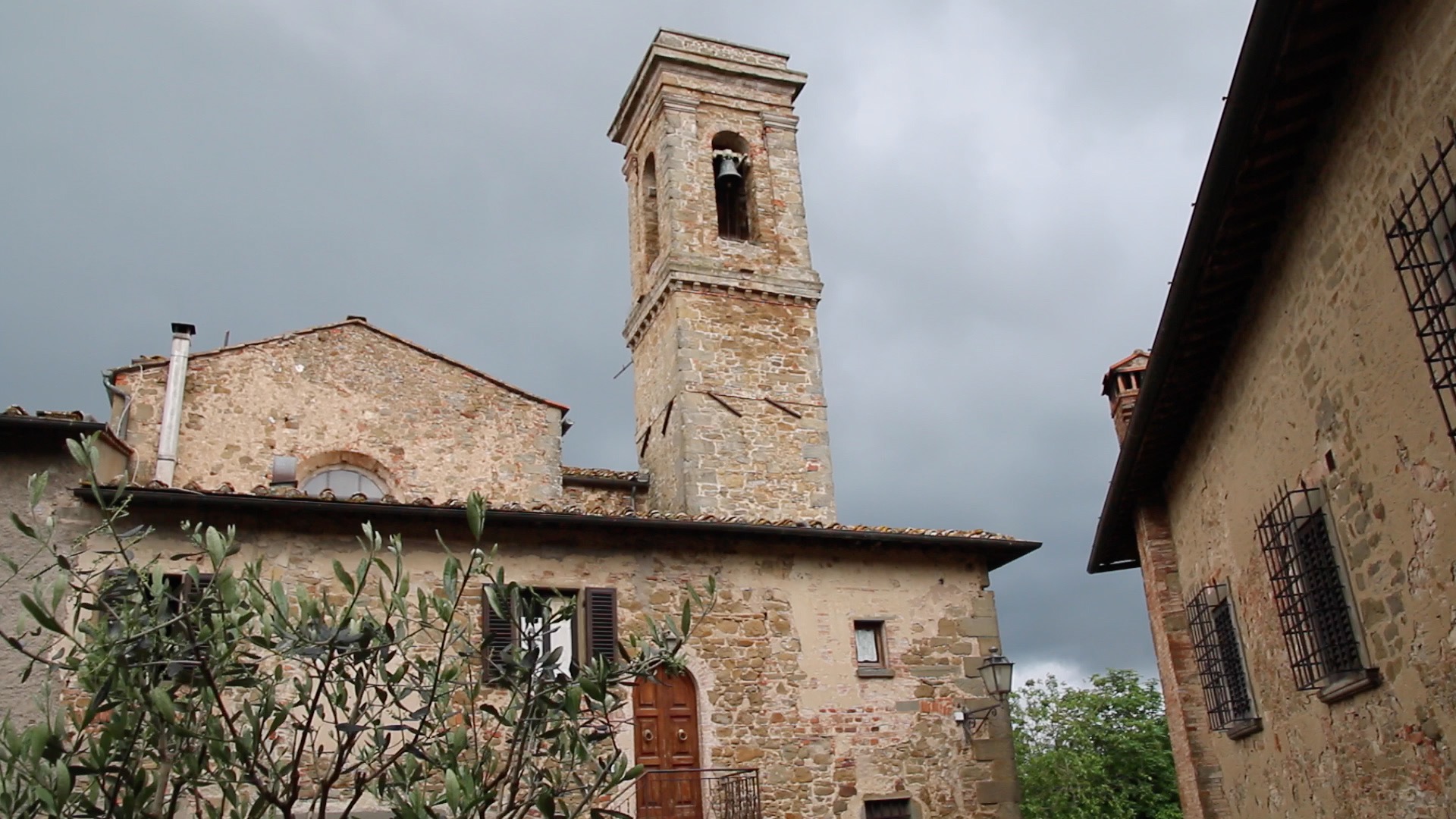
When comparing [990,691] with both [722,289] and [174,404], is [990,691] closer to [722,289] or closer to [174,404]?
[722,289]

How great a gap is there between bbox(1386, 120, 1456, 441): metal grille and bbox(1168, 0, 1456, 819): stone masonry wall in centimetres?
12

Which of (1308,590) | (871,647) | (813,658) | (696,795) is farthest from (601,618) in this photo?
(1308,590)

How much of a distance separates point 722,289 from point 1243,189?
13312mm

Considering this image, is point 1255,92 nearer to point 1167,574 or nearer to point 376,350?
point 1167,574

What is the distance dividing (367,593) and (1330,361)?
28.3 ft

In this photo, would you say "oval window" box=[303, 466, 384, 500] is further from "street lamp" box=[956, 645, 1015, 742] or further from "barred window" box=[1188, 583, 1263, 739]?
"barred window" box=[1188, 583, 1263, 739]

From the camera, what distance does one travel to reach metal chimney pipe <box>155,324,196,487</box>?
14750 mm

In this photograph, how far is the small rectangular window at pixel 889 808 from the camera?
489 inches

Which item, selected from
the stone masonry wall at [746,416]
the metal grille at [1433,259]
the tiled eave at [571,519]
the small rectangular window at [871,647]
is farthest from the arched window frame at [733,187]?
the metal grille at [1433,259]

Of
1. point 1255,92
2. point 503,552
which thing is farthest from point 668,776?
point 1255,92

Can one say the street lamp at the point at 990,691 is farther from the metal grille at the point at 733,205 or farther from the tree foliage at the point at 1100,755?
the tree foliage at the point at 1100,755

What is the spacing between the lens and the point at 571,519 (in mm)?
11953

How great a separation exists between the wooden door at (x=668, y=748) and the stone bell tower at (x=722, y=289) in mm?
5690

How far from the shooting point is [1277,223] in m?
7.26
